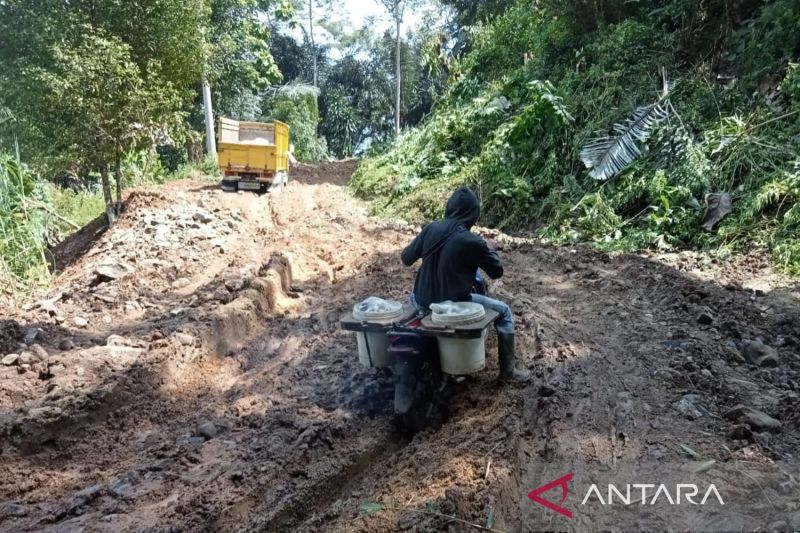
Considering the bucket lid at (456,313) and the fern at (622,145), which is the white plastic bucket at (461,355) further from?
the fern at (622,145)

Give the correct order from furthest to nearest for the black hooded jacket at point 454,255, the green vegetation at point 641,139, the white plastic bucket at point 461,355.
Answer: the green vegetation at point 641,139
the black hooded jacket at point 454,255
the white plastic bucket at point 461,355

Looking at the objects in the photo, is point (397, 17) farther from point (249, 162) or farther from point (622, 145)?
point (622, 145)

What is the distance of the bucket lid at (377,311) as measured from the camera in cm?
439

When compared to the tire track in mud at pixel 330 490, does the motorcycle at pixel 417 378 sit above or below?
above

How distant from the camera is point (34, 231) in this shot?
8.12 metres

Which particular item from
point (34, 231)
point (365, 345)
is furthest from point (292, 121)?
point (365, 345)

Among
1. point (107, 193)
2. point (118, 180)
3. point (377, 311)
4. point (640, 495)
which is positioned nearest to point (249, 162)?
point (118, 180)

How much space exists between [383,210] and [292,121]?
16614 millimetres

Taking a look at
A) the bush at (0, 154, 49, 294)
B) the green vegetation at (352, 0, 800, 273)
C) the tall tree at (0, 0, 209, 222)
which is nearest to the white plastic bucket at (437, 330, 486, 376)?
the green vegetation at (352, 0, 800, 273)

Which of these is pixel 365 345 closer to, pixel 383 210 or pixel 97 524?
pixel 97 524

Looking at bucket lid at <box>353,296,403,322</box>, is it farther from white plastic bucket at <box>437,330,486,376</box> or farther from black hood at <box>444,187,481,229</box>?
black hood at <box>444,187,481,229</box>

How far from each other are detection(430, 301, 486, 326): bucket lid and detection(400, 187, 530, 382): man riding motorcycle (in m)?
0.26

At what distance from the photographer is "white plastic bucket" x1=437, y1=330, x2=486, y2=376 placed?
4188mm

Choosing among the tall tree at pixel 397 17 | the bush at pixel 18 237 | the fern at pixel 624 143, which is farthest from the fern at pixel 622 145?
the tall tree at pixel 397 17
